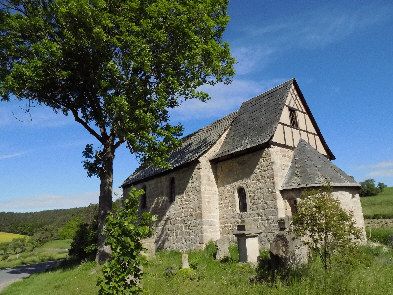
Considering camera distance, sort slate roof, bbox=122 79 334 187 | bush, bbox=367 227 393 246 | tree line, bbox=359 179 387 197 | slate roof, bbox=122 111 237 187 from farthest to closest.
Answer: tree line, bbox=359 179 387 197 < slate roof, bbox=122 111 237 187 < slate roof, bbox=122 79 334 187 < bush, bbox=367 227 393 246

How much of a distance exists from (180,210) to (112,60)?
Answer: 31.8 ft

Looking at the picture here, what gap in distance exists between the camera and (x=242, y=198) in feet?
51.1

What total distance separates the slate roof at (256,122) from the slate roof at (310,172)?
2182 millimetres

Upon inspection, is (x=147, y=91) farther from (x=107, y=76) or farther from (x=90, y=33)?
(x=90, y=33)

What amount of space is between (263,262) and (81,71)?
41.6ft

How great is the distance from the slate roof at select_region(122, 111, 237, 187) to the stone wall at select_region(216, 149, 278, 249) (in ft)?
5.43

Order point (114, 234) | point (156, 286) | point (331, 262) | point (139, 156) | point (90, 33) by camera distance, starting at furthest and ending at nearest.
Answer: point (139, 156) < point (90, 33) < point (156, 286) < point (331, 262) < point (114, 234)

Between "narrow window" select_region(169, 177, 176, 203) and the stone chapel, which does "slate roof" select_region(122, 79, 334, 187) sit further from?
"narrow window" select_region(169, 177, 176, 203)

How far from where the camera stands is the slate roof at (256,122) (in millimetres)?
15367

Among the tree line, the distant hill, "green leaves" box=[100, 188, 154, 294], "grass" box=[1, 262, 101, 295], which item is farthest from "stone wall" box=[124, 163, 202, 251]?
the distant hill

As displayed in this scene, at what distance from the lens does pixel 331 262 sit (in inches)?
323

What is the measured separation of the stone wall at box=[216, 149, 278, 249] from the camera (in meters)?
13.8

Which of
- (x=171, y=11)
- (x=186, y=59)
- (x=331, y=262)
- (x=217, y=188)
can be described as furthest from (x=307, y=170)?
(x=171, y=11)

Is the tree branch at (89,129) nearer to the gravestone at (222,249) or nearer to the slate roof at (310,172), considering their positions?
the gravestone at (222,249)
